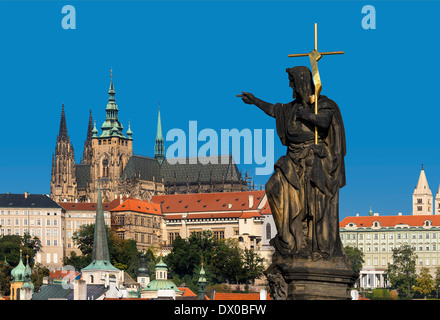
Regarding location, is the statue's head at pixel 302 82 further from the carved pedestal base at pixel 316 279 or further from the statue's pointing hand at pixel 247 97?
the carved pedestal base at pixel 316 279

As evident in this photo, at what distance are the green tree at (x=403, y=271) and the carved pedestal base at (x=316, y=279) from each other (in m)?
165

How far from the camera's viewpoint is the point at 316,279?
12.9 m

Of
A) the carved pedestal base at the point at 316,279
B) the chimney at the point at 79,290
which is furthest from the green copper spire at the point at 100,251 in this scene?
the carved pedestal base at the point at 316,279

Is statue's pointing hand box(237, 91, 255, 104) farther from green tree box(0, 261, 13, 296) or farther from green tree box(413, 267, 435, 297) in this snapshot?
green tree box(413, 267, 435, 297)

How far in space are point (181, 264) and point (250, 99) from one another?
158m

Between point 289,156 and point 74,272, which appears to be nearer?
point 289,156

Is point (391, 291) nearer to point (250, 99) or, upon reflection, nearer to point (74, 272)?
point (74, 272)

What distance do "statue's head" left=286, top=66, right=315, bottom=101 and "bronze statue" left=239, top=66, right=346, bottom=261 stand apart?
127 millimetres

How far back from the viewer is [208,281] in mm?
157625

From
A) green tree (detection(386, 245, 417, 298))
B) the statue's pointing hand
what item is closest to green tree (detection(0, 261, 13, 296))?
green tree (detection(386, 245, 417, 298))

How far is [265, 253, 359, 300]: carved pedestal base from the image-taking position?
12922mm

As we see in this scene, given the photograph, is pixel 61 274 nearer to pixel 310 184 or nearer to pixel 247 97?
pixel 247 97
